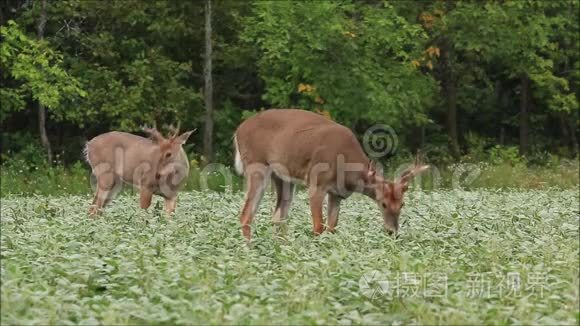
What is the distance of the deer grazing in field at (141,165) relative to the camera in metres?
16.4

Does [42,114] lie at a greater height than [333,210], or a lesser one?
greater

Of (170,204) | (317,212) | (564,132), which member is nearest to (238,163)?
(317,212)

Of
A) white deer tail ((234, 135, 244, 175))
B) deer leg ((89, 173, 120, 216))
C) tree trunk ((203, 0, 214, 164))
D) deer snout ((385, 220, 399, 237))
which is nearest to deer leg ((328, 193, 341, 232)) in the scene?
deer snout ((385, 220, 399, 237))

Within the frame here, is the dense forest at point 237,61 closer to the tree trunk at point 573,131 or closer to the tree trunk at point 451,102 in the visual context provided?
the tree trunk at point 451,102

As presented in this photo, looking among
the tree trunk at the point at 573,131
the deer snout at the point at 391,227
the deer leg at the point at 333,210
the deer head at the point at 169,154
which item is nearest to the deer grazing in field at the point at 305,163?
the deer leg at the point at 333,210

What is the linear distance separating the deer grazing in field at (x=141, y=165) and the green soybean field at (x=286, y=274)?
8.86 ft

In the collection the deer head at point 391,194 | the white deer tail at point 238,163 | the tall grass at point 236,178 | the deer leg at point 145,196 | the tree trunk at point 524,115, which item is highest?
the tree trunk at point 524,115

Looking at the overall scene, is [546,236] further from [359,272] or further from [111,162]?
[111,162]

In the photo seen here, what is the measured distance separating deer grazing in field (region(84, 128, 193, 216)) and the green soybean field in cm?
270

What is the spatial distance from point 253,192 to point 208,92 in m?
17.6

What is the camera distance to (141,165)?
55.5ft

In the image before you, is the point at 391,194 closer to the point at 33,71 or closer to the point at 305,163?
the point at 305,163

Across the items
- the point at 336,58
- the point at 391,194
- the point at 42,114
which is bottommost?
the point at 391,194

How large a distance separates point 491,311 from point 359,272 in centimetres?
181
